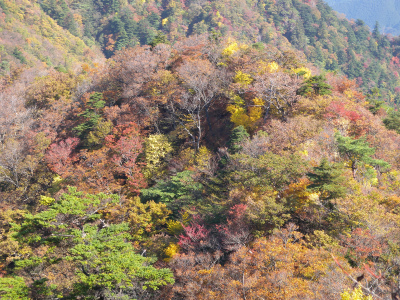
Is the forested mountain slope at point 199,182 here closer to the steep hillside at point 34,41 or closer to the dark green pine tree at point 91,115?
the dark green pine tree at point 91,115

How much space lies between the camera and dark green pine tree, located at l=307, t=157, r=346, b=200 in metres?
Answer: 15.0

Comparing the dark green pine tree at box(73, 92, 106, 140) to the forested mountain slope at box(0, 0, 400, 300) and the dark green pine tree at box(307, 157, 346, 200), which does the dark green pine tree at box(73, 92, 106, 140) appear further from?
the dark green pine tree at box(307, 157, 346, 200)

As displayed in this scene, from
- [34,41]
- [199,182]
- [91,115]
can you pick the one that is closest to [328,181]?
[199,182]

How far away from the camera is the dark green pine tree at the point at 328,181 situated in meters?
15.0

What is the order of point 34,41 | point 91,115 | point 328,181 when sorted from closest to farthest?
point 328,181 → point 91,115 → point 34,41

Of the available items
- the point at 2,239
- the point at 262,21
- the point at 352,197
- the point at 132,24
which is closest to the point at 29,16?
the point at 132,24

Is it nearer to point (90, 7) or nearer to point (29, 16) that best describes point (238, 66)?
point (29, 16)

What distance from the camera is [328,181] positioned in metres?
15.5

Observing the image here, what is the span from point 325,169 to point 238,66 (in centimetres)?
1975

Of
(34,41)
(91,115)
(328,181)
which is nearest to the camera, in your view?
(328,181)

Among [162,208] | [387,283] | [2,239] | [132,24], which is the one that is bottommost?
[132,24]

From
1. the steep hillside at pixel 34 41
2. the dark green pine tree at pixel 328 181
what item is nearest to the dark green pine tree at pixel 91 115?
the dark green pine tree at pixel 328 181

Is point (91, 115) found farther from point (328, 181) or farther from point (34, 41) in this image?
point (34, 41)

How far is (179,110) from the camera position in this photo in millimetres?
32812
